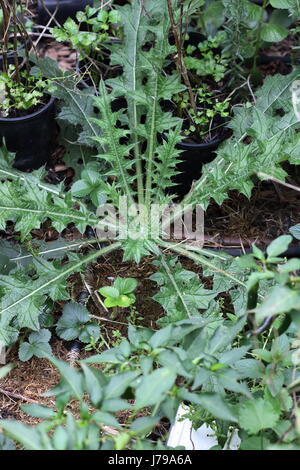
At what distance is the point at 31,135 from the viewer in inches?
95.2

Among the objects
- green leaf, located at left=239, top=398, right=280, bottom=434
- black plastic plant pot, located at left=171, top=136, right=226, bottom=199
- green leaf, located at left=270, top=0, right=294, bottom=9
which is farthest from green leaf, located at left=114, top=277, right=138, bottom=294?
green leaf, located at left=270, top=0, right=294, bottom=9

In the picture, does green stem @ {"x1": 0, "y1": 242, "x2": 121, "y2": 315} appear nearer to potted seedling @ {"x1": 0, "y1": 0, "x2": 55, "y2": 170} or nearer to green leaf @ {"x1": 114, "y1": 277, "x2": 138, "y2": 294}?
green leaf @ {"x1": 114, "y1": 277, "x2": 138, "y2": 294}

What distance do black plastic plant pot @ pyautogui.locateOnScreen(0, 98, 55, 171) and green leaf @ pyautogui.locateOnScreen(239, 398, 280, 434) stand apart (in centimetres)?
149

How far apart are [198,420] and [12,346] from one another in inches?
30.1

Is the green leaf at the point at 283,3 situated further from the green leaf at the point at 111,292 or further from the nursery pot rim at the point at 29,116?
the green leaf at the point at 111,292

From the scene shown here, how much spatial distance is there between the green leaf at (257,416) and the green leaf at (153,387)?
0.25m

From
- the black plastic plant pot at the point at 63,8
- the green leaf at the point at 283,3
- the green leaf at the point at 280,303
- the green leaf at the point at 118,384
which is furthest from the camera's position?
the black plastic plant pot at the point at 63,8

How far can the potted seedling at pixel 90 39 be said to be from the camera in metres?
2.32

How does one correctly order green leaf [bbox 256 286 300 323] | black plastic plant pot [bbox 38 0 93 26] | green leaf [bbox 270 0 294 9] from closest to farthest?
green leaf [bbox 256 286 300 323]
green leaf [bbox 270 0 294 9]
black plastic plant pot [bbox 38 0 93 26]

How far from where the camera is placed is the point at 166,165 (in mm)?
2238

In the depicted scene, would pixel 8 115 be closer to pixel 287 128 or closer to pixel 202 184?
pixel 202 184

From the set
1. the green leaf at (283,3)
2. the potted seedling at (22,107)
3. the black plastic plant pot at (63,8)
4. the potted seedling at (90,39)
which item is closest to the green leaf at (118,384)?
the potted seedling at (22,107)

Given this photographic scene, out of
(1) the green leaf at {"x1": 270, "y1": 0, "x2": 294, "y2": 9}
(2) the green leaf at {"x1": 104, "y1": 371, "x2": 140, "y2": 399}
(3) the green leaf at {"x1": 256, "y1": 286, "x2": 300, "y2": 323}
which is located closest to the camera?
(3) the green leaf at {"x1": 256, "y1": 286, "x2": 300, "y2": 323}
